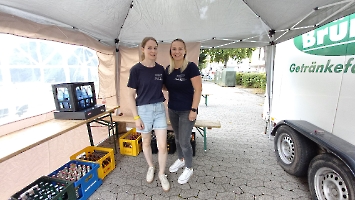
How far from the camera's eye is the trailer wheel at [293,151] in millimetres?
2328

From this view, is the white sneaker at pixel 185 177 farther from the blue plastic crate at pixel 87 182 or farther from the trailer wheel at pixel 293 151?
the trailer wheel at pixel 293 151

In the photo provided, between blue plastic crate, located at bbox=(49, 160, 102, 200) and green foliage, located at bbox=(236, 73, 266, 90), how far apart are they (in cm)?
1228

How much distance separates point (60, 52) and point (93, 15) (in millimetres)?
879

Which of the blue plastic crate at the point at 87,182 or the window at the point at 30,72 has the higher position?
the window at the point at 30,72

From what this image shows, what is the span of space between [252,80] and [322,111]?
12491mm

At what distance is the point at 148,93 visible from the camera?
6.91 feet

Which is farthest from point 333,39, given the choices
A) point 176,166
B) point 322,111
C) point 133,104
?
point 176,166

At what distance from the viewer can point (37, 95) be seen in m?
2.66

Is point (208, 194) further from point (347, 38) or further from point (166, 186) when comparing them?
point (347, 38)

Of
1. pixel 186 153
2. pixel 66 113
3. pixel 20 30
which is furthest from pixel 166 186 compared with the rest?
pixel 20 30

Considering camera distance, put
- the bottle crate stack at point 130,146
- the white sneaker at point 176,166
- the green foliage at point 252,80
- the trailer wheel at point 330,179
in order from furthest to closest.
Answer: the green foliage at point 252,80
the bottle crate stack at point 130,146
the white sneaker at point 176,166
the trailer wheel at point 330,179

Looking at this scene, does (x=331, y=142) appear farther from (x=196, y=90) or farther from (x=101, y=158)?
(x=101, y=158)

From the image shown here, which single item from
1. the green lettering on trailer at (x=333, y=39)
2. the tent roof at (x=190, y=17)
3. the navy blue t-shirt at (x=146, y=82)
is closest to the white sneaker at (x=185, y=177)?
the navy blue t-shirt at (x=146, y=82)

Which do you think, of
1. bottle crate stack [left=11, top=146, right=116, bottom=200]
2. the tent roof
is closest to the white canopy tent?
the tent roof
